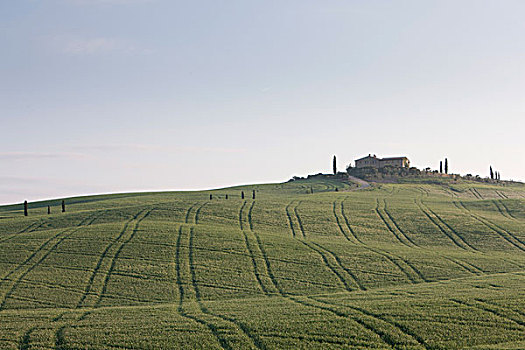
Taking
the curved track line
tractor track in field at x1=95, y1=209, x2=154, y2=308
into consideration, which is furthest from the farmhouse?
tractor track in field at x1=95, y1=209, x2=154, y2=308

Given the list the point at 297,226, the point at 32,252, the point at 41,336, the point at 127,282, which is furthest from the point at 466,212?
the point at 41,336

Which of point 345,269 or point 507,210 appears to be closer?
point 345,269

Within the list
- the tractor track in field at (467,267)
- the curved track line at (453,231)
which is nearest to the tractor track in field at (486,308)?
the tractor track in field at (467,267)

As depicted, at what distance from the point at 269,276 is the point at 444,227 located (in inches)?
1106

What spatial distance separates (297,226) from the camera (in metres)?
52.4

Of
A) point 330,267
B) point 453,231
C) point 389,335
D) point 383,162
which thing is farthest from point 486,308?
point 383,162

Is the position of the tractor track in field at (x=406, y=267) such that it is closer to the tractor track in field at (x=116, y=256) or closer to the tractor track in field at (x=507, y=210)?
the tractor track in field at (x=116, y=256)

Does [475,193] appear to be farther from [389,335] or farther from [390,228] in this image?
[389,335]

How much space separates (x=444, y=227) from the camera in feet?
175

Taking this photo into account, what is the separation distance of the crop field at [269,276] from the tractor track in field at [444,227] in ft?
0.37

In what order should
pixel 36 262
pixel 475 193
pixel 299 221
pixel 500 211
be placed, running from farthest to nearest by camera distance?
pixel 475 193
pixel 500 211
pixel 299 221
pixel 36 262

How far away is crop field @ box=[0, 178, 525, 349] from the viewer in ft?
62.5

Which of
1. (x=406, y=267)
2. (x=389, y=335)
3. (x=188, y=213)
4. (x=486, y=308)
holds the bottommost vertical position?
(x=406, y=267)

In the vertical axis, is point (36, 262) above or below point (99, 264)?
above
